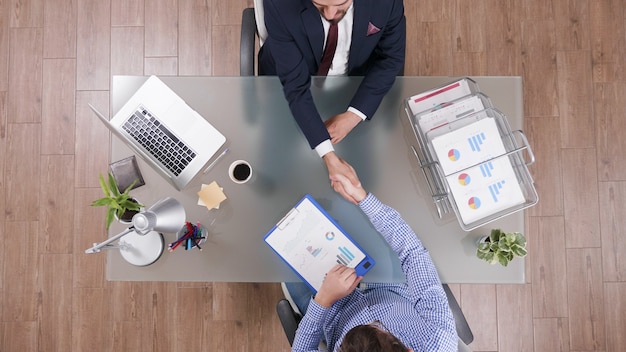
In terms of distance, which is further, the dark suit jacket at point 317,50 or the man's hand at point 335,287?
the man's hand at point 335,287

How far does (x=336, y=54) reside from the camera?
59.2 inches

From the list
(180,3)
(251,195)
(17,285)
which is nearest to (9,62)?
(180,3)

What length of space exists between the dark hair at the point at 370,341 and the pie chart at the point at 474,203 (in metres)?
0.49

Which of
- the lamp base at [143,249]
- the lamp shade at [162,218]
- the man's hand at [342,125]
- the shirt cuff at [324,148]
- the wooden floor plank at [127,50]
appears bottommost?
the lamp base at [143,249]

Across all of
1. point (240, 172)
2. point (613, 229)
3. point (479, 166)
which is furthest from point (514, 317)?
point (240, 172)

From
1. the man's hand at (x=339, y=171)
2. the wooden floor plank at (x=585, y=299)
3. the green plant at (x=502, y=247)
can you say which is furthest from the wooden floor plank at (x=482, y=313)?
the man's hand at (x=339, y=171)

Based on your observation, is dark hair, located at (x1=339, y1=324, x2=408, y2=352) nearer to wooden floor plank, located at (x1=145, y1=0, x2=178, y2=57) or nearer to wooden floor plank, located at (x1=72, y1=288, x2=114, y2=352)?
wooden floor plank, located at (x1=72, y1=288, x2=114, y2=352)

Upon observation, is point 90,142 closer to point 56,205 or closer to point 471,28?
point 56,205

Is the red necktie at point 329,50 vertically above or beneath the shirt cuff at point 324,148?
above

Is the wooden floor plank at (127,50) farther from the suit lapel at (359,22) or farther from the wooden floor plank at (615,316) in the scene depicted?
the wooden floor plank at (615,316)

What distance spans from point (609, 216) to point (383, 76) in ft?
5.47

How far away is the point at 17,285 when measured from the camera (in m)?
2.36

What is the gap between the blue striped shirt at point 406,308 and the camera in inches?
54.9

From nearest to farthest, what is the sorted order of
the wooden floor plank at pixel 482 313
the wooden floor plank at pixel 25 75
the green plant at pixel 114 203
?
the green plant at pixel 114 203, the wooden floor plank at pixel 482 313, the wooden floor plank at pixel 25 75
